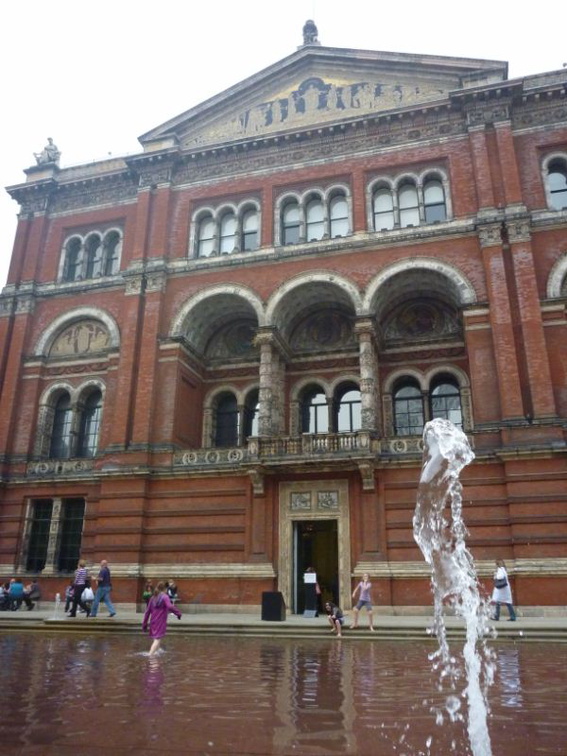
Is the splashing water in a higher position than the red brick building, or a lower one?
lower

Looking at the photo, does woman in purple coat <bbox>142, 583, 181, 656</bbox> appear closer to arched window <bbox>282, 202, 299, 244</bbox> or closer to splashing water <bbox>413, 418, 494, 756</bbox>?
splashing water <bbox>413, 418, 494, 756</bbox>

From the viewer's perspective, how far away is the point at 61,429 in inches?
1077

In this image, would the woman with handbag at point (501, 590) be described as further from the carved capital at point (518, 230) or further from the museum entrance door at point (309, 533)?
the carved capital at point (518, 230)

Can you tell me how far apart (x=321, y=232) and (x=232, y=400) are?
327 inches

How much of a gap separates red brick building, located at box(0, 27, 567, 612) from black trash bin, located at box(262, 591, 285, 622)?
3.43 m

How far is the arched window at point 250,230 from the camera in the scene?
26703 millimetres

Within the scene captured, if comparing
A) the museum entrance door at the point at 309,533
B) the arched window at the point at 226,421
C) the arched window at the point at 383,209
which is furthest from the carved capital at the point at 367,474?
the arched window at the point at 383,209

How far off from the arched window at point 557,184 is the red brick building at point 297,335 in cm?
11

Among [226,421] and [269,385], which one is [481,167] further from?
[226,421]

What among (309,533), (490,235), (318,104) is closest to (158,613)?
(309,533)

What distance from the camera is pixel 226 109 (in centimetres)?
2842

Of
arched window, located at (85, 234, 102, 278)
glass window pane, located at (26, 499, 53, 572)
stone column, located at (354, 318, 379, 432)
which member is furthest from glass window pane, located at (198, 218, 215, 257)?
glass window pane, located at (26, 499, 53, 572)

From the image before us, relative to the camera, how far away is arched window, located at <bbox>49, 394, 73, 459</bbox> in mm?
26984

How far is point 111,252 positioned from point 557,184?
64.8ft
